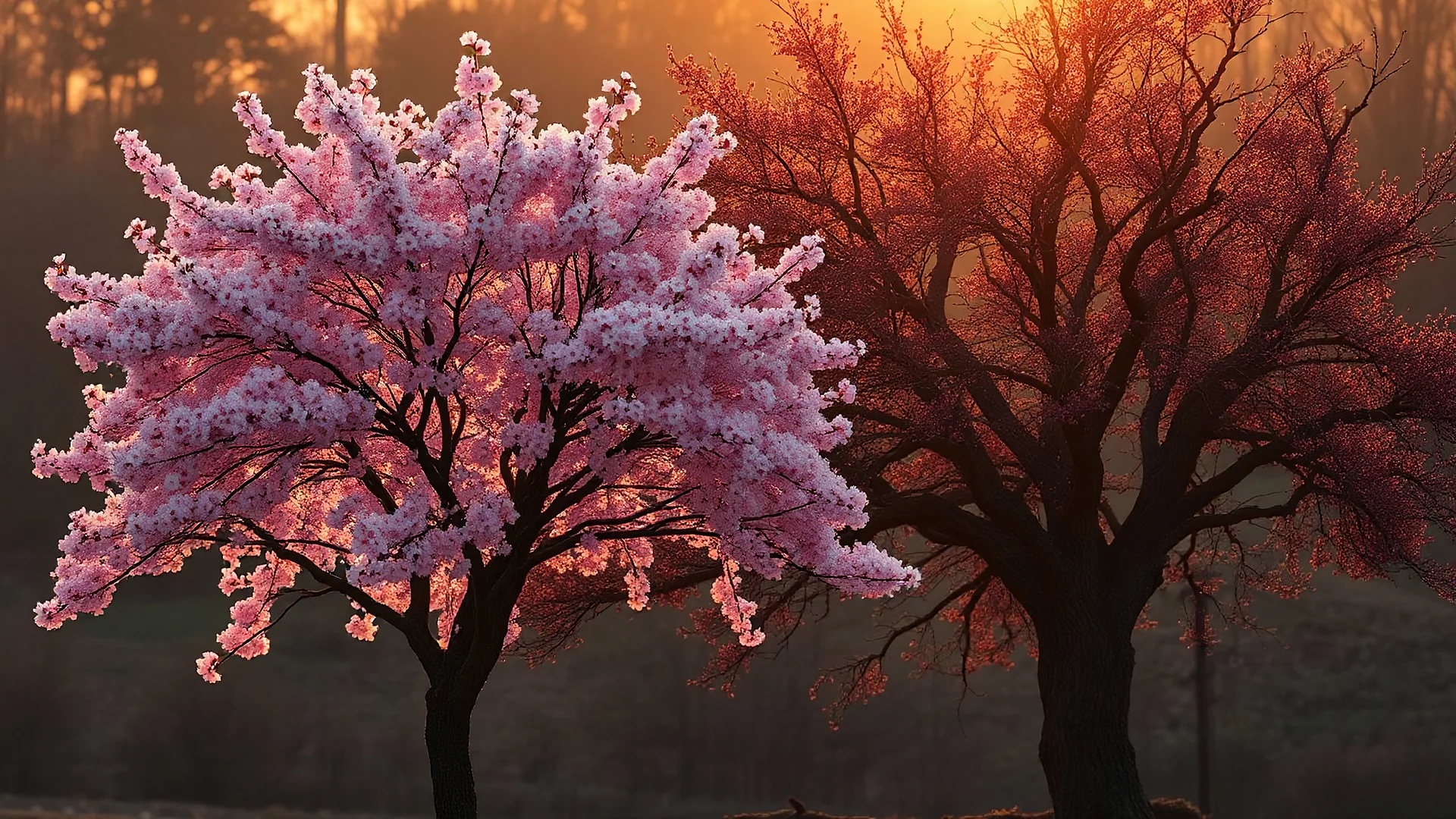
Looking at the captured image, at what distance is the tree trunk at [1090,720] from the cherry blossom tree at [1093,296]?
0.04 meters

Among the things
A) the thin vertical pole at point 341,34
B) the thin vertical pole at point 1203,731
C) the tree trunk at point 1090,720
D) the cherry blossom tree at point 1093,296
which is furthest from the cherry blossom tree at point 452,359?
the thin vertical pole at point 341,34

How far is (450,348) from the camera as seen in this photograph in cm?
1169

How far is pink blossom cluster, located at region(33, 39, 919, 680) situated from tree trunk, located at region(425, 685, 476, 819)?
3.90ft

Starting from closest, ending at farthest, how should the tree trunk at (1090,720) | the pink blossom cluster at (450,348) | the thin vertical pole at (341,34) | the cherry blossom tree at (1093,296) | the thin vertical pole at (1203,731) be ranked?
the pink blossom cluster at (450,348)
the cherry blossom tree at (1093,296)
the tree trunk at (1090,720)
the thin vertical pole at (1203,731)
the thin vertical pole at (341,34)

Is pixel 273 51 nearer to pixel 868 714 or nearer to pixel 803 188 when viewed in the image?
pixel 868 714

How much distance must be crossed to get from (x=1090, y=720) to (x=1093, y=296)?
6.24 m

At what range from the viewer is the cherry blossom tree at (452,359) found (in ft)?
35.8

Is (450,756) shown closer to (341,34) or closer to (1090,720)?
(1090,720)

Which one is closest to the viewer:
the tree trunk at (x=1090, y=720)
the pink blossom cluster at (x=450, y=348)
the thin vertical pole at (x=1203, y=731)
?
the pink blossom cluster at (x=450, y=348)

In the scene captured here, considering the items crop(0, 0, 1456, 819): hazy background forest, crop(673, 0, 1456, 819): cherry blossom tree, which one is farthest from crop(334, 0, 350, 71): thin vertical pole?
crop(673, 0, 1456, 819): cherry blossom tree

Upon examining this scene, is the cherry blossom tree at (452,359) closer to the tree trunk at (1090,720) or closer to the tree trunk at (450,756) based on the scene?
the tree trunk at (450,756)

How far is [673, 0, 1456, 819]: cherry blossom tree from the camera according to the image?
18.0 metres

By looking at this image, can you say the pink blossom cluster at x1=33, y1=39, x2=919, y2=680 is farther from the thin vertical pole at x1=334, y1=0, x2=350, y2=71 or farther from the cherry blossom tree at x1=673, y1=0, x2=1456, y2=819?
the thin vertical pole at x1=334, y1=0, x2=350, y2=71

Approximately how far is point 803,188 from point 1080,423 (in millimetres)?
5250
